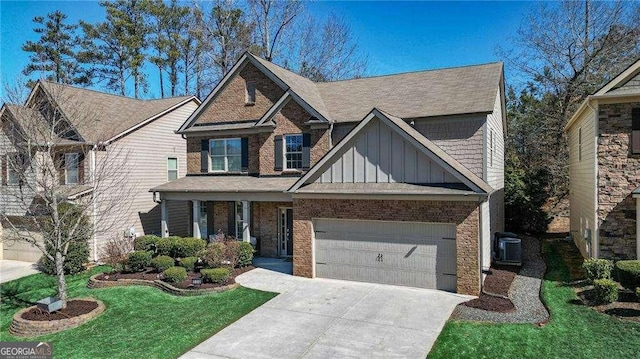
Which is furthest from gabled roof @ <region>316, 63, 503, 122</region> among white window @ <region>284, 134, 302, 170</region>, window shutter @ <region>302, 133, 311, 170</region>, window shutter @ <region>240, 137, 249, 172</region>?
window shutter @ <region>240, 137, 249, 172</region>

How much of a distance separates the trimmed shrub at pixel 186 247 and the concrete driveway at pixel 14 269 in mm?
6142

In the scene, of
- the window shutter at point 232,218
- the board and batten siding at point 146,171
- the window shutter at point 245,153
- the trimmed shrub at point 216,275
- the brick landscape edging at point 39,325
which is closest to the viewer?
the brick landscape edging at point 39,325

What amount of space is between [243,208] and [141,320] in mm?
6735

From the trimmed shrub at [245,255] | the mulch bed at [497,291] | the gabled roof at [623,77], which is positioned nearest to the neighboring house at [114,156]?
the trimmed shrub at [245,255]

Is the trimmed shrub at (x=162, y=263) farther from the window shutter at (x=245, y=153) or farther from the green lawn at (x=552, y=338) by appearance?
the green lawn at (x=552, y=338)

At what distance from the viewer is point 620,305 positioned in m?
9.75

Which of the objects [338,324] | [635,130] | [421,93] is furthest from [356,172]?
[635,130]

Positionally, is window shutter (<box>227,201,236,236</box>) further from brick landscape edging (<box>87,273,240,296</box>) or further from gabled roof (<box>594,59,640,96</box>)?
gabled roof (<box>594,59,640,96</box>)

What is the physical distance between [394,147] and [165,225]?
1120 centimetres

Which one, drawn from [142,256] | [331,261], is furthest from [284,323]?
[142,256]

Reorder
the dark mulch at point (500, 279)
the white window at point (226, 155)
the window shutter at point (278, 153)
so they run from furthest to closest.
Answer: the white window at point (226, 155) < the window shutter at point (278, 153) < the dark mulch at point (500, 279)

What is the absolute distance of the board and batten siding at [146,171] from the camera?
18.8 m

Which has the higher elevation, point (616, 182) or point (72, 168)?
point (72, 168)

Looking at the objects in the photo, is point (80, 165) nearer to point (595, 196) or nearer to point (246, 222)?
point (246, 222)
